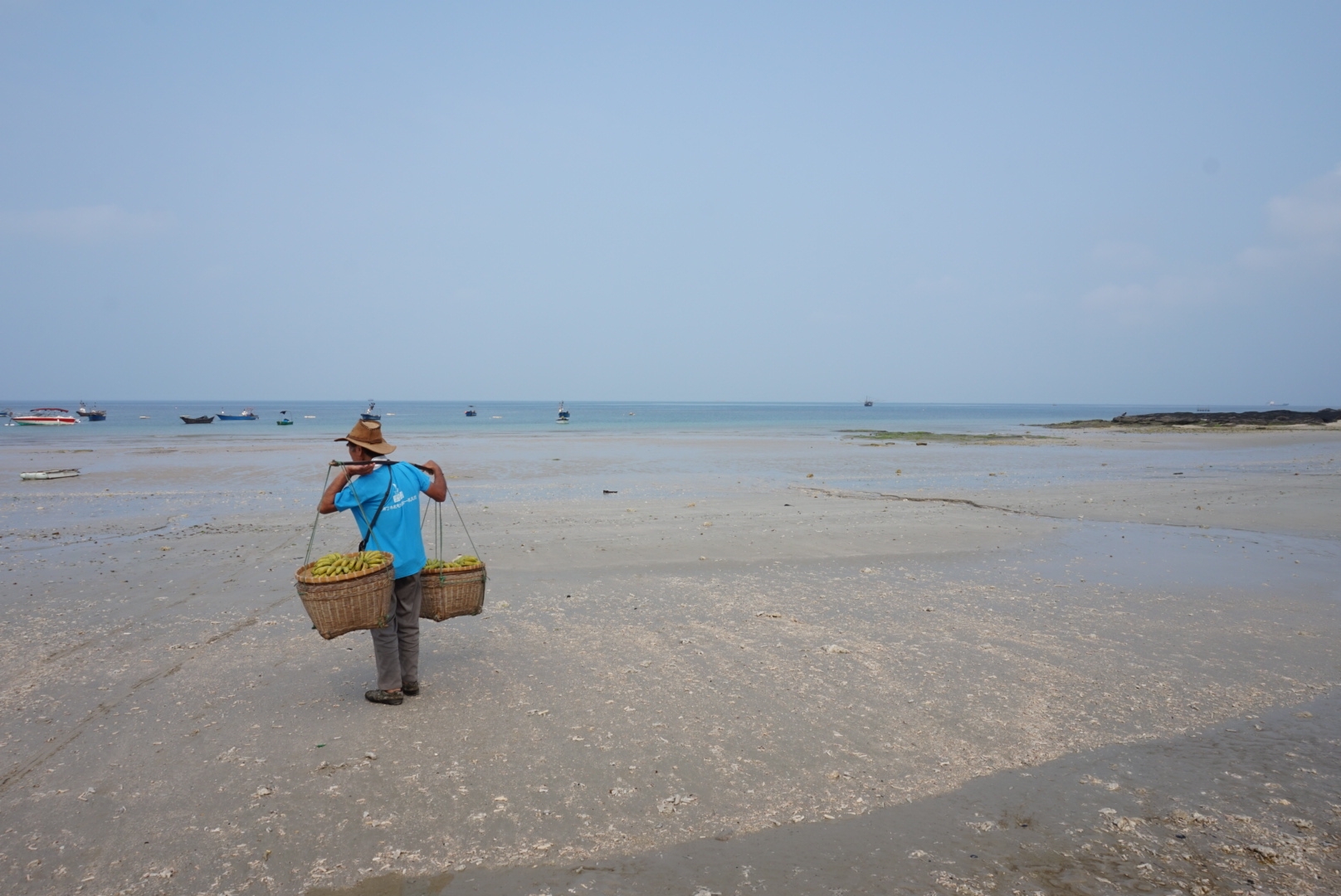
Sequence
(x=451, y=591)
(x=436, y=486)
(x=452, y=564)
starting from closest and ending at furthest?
1. (x=436, y=486)
2. (x=451, y=591)
3. (x=452, y=564)

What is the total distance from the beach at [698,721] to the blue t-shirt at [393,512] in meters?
1.19

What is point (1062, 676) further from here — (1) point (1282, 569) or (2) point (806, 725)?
(1) point (1282, 569)

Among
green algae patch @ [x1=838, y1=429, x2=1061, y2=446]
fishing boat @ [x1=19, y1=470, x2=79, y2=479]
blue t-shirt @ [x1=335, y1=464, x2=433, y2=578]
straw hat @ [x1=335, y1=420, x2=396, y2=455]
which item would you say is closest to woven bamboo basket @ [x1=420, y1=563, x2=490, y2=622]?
blue t-shirt @ [x1=335, y1=464, x2=433, y2=578]

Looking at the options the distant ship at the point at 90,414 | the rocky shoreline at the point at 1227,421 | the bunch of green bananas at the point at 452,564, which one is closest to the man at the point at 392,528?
the bunch of green bananas at the point at 452,564

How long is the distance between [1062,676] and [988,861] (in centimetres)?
317

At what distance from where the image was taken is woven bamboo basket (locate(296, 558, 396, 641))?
5.53m

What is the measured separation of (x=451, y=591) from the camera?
21.4 ft

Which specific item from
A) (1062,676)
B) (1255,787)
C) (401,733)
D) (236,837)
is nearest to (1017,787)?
(1255,787)

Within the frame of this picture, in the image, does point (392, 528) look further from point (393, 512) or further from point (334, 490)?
point (334, 490)

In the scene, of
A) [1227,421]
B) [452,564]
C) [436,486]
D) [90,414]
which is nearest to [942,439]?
[1227,421]

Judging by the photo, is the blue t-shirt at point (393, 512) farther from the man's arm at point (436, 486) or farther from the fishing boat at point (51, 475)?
the fishing boat at point (51, 475)

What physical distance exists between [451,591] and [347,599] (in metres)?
1.06

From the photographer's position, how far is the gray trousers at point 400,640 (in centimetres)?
607

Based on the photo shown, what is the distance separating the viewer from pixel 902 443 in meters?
47.2
